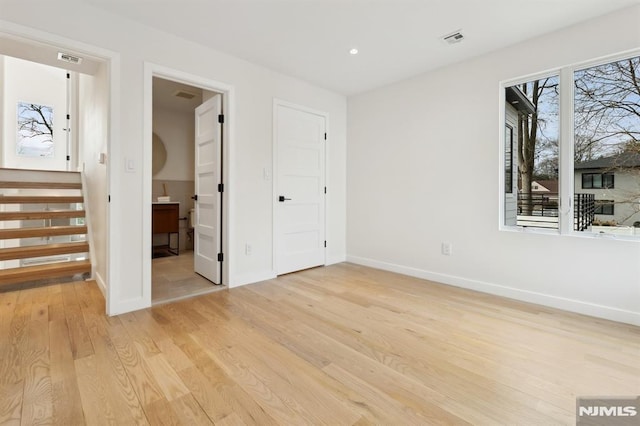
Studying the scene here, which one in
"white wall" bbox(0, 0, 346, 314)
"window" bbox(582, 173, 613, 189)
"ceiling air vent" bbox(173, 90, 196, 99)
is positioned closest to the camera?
"white wall" bbox(0, 0, 346, 314)

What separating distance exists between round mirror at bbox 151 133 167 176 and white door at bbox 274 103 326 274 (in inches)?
122

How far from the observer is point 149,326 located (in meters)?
2.24

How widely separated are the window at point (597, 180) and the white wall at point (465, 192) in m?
0.47

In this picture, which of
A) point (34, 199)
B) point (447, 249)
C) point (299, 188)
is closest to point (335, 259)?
point (299, 188)

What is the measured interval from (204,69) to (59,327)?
A: 2.58 meters

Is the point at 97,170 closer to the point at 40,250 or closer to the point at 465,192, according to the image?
the point at 40,250

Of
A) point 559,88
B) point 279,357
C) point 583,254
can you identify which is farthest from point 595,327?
point 279,357

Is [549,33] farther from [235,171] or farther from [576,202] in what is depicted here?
[235,171]

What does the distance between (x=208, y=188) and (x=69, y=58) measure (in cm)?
163

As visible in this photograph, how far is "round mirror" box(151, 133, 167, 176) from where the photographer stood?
5.36 m

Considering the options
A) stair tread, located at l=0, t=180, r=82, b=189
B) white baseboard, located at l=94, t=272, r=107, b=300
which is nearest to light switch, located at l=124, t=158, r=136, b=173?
white baseboard, located at l=94, t=272, r=107, b=300

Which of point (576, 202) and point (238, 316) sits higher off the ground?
point (576, 202)

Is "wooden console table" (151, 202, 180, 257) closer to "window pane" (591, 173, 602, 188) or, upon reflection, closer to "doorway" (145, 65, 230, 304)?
"doorway" (145, 65, 230, 304)

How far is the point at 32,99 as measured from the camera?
18.0 feet
